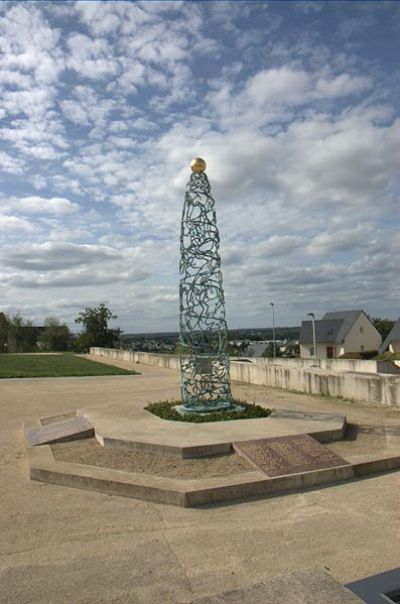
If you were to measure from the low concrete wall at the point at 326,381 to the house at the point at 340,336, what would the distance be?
3840 centimetres

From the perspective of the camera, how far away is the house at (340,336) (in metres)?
56.6

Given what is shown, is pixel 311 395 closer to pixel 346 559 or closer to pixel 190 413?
pixel 190 413

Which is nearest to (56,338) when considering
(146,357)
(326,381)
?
(146,357)

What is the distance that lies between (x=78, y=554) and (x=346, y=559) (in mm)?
2373

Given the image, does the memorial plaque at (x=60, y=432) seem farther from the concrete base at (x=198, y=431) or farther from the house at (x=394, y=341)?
the house at (x=394, y=341)

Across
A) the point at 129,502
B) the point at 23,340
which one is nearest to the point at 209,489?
the point at 129,502

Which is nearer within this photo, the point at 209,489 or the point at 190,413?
the point at 209,489

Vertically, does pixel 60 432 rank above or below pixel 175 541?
above

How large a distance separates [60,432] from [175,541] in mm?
4558

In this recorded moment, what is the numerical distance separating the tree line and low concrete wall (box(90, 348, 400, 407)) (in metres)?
35.4

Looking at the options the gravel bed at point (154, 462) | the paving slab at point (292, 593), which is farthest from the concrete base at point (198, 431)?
the paving slab at point (292, 593)

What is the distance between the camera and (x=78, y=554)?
4.57 metres

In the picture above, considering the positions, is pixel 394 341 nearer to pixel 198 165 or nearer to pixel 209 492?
pixel 198 165

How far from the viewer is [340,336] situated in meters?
56.9
